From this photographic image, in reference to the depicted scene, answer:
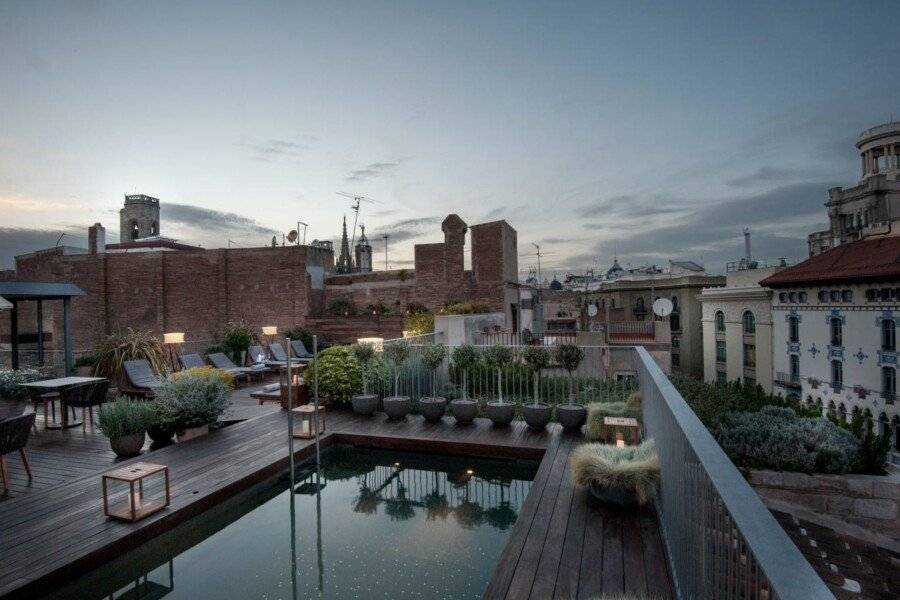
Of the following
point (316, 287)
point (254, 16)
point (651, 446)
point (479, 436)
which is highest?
point (254, 16)

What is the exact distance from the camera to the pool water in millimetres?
3348

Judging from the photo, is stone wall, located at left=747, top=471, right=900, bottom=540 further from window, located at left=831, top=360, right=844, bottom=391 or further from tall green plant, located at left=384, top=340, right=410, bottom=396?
window, located at left=831, top=360, right=844, bottom=391

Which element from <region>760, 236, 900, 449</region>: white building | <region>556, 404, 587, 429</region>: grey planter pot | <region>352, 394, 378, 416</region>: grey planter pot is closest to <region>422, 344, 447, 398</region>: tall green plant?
<region>352, 394, 378, 416</region>: grey planter pot

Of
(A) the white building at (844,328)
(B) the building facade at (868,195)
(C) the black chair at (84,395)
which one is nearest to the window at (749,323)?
(A) the white building at (844,328)

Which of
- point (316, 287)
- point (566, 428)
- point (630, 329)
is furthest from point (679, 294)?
point (566, 428)

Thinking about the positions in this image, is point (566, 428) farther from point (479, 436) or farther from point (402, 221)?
point (402, 221)

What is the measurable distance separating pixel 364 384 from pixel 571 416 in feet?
11.6

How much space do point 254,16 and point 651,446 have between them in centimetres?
967

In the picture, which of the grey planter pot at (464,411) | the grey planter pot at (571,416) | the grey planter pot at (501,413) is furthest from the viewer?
the grey planter pot at (464,411)

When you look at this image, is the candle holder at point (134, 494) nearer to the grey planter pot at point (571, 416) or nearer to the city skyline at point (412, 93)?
the grey planter pot at point (571, 416)

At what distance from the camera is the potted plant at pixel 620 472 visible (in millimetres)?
3676

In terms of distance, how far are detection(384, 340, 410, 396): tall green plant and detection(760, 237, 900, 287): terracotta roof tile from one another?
16.8 m

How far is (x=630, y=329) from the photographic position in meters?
24.0

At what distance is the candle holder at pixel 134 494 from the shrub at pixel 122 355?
16.2 feet
